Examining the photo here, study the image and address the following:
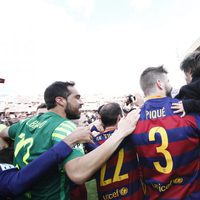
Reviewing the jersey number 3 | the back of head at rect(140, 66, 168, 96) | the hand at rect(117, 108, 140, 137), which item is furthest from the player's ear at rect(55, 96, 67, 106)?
the jersey number 3

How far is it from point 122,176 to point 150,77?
0.95 m

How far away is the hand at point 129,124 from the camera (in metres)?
1.97

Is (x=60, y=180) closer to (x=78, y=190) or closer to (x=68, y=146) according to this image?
(x=68, y=146)

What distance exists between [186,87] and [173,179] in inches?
30.3

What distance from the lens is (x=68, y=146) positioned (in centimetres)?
168

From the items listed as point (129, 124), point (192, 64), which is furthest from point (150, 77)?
point (129, 124)

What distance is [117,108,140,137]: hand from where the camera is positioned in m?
Result: 1.97

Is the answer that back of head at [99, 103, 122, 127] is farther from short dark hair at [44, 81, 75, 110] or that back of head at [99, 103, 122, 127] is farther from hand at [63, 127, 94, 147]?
hand at [63, 127, 94, 147]

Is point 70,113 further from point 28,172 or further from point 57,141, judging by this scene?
point 28,172

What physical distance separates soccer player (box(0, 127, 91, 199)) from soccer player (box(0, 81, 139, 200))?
0.39ft

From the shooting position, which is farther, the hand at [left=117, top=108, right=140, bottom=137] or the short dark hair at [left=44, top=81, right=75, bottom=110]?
the short dark hair at [left=44, top=81, right=75, bottom=110]

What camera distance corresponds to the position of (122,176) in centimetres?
231

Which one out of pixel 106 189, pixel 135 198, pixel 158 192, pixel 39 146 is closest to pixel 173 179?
pixel 158 192

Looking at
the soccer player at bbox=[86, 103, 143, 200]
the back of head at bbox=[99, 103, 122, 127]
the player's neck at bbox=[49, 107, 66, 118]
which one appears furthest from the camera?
the back of head at bbox=[99, 103, 122, 127]
